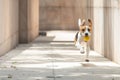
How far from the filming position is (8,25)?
1984 cm

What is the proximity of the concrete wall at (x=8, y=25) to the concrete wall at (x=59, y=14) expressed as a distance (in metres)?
16.4

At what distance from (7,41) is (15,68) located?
6013 mm

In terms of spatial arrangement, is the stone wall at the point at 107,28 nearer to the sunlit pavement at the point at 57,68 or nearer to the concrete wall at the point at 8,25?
the sunlit pavement at the point at 57,68

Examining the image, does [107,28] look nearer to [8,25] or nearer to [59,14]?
[8,25]

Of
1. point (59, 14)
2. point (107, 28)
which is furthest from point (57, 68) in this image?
point (59, 14)

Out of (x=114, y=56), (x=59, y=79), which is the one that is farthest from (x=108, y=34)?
(x=59, y=79)

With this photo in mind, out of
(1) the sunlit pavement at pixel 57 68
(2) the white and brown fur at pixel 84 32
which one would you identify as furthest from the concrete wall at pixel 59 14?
(2) the white and brown fur at pixel 84 32

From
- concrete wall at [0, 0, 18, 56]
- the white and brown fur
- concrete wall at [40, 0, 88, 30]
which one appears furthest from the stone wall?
concrete wall at [40, 0, 88, 30]

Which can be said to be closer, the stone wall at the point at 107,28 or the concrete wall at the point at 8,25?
the stone wall at the point at 107,28

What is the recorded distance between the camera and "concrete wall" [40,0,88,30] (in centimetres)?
3956

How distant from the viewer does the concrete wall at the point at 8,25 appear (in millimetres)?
17875

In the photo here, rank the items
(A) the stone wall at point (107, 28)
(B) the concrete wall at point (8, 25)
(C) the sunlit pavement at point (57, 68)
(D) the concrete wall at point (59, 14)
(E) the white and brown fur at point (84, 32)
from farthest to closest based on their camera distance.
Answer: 1. (D) the concrete wall at point (59, 14)
2. (B) the concrete wall at point (8, 25)
3. (E) the white and brown fur at point (84, 32)
4. (A) the stone wall at point (107, 28)
5. (C) the sunlit pavement at point (57, 68)

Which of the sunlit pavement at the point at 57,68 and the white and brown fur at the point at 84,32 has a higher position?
the white and brown fur at the point at 84,32

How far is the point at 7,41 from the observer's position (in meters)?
19.4
